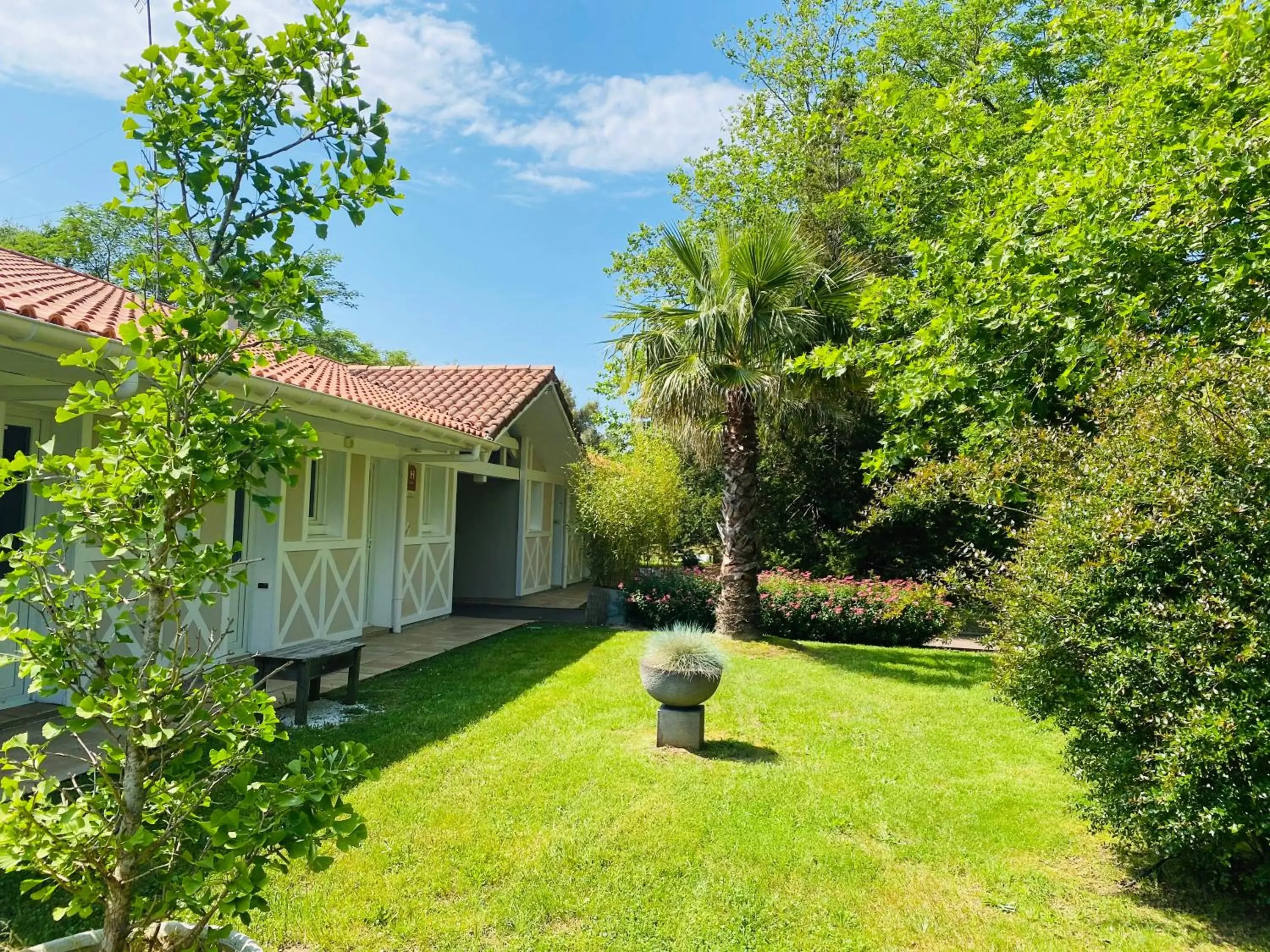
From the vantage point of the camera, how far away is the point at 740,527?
1138cm

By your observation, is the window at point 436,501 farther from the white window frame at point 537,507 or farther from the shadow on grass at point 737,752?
the shadow on grass at point 737,752

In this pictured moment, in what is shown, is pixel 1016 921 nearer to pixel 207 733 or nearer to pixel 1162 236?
pixel 207 733

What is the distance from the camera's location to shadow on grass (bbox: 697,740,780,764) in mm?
5859

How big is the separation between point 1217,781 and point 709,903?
2.35 m

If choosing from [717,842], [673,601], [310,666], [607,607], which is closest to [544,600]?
[607,607]

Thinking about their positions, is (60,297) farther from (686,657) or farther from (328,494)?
(686,657)

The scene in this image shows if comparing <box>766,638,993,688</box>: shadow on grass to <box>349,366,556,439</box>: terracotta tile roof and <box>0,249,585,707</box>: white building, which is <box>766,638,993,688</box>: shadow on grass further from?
<box>0,249,585,707</box>: white building

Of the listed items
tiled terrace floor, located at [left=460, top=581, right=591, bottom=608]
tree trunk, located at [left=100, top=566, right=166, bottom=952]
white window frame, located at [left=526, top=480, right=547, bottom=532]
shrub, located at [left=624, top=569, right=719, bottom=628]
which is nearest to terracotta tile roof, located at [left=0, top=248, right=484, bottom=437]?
tree trunk, located at [left=100, top=566, right=166, bottom=952]

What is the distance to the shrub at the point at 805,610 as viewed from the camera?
1271 cm

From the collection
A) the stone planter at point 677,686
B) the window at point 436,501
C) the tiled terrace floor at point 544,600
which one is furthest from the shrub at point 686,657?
the tiled terrace floor at point 544,600

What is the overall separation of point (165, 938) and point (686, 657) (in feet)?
13.7

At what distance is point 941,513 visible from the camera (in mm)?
15414

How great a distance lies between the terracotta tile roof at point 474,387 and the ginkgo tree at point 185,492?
9.09m

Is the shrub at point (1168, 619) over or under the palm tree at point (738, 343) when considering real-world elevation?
under
